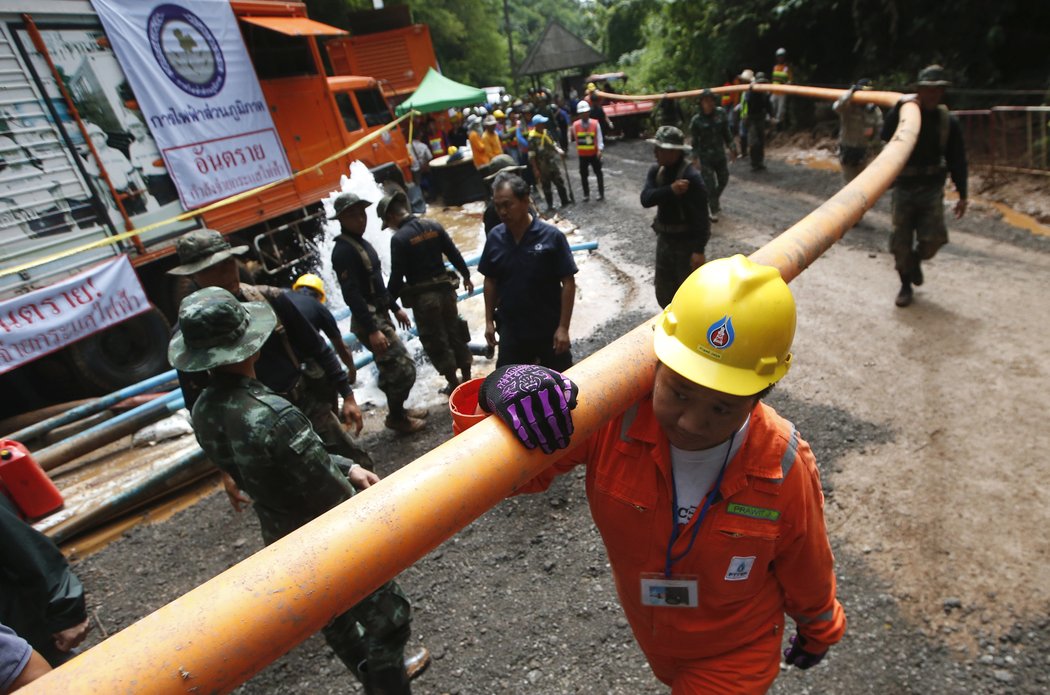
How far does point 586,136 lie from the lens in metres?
10.9

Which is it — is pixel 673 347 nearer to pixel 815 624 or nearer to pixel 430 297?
pixel 815 624

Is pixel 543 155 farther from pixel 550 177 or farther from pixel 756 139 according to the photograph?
pixel 756 139

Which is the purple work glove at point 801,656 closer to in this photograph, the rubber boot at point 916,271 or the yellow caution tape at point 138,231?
the rubber boot at point 916,271

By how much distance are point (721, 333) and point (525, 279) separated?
8.41 feet

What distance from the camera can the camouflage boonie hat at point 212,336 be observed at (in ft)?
6.93

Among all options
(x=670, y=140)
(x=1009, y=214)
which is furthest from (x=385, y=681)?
(x=1009, y=214)

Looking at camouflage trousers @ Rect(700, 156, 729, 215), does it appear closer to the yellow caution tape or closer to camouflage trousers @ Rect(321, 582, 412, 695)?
the yellow caution tape

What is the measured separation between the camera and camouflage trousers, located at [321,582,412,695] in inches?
94.8

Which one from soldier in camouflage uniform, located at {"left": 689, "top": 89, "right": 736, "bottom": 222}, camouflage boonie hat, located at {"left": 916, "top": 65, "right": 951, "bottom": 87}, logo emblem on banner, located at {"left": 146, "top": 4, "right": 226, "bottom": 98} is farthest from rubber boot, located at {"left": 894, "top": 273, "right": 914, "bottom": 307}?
logo emblem on banner, located at {"left": 146, "top": 4, "right": 226, "bottom": 98}

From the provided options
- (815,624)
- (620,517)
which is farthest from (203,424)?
(815,624)

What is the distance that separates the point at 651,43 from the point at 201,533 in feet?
78.6

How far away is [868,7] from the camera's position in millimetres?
11805

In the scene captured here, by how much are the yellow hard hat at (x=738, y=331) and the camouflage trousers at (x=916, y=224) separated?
16.8 ft

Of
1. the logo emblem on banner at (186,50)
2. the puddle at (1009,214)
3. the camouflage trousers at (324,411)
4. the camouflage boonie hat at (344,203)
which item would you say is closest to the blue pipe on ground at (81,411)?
the camouflage boonie hat at (344,203)
